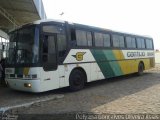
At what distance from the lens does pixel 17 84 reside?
1042 centimetres

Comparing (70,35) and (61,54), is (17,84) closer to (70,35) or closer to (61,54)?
(61,54)

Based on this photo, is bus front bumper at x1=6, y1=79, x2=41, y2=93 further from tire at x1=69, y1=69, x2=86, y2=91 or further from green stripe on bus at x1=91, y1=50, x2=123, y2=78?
green stripe on bus at x1=91, y1=50, x2=123, y2=78

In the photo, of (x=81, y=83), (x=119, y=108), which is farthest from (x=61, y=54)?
(x=119, y=108)

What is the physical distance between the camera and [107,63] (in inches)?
551

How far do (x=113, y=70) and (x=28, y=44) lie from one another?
237 inches

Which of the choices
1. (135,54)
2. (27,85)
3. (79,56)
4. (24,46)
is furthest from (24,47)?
(135,54)

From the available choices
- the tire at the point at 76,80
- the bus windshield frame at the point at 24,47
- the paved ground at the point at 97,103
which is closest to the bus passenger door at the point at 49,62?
the bus windshield frame at the point at 24,47

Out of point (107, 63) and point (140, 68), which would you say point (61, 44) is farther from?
point (140, 68)

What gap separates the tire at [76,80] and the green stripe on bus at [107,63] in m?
1.52

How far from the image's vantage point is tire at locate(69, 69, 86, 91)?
11.4 metres

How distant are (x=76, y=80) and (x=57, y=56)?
1687mm

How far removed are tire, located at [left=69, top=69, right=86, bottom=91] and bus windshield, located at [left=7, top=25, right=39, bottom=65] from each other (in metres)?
2.22

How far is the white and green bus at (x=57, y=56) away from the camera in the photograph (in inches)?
389

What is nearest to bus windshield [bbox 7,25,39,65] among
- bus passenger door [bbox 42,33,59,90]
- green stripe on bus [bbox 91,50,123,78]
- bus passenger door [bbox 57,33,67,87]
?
bus passenger door [bbox 42,33,59,90]
